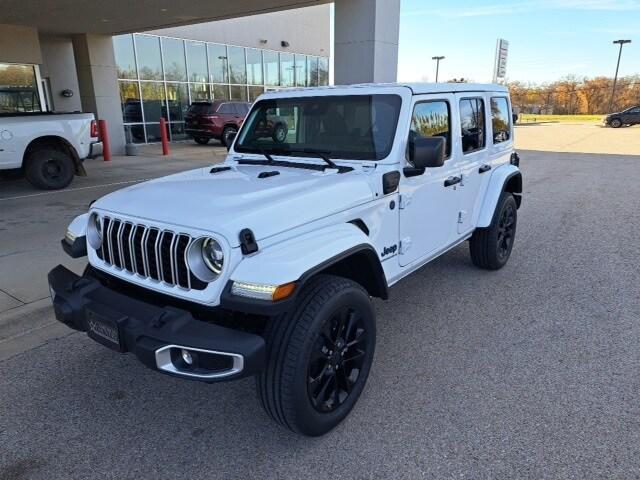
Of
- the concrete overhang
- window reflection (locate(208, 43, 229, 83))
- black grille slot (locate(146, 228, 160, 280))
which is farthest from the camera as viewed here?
window reflection (locate(208, 43, 229, 83))

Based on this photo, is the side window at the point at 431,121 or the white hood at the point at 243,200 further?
the side window at the point at 431,121

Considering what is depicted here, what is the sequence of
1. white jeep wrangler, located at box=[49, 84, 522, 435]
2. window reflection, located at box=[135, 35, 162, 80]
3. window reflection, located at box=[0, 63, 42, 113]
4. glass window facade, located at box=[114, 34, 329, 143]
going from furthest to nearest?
window reflection, located at box=[135, 35, 162, 80]
glass window facade, located at box=[114, 34, 329, 143]
window reflection, located at box=[0, 63, 42, 113]
white jeep wrangler, located at box=[49, 84, 522, 435]

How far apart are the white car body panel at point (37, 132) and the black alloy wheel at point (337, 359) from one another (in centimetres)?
886

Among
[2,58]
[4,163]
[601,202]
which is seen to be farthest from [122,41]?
[601,202]

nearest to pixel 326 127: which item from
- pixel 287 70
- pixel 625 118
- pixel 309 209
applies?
pixel 309 209

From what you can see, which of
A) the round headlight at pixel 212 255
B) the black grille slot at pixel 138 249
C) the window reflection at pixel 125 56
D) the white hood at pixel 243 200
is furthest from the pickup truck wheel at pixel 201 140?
the round headlight at pixel 212 255

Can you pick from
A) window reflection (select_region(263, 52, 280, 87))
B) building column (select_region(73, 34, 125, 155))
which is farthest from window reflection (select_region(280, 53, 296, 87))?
building column (select_region(73, 34, 125, 155))

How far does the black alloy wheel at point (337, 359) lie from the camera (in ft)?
8.38

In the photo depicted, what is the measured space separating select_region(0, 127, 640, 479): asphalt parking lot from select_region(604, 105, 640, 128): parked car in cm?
3563

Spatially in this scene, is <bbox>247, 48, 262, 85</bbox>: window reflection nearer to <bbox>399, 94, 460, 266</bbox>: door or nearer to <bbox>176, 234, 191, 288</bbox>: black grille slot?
<bbox>399, 94, 460, 266</bbox>: door

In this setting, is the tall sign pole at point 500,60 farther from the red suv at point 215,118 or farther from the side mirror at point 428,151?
the side mirror at point 428,151

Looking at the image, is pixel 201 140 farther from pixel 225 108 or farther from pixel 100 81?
pixel 100 81

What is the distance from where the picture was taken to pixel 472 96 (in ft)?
14.6

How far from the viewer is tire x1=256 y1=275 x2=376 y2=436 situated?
7.69ft
